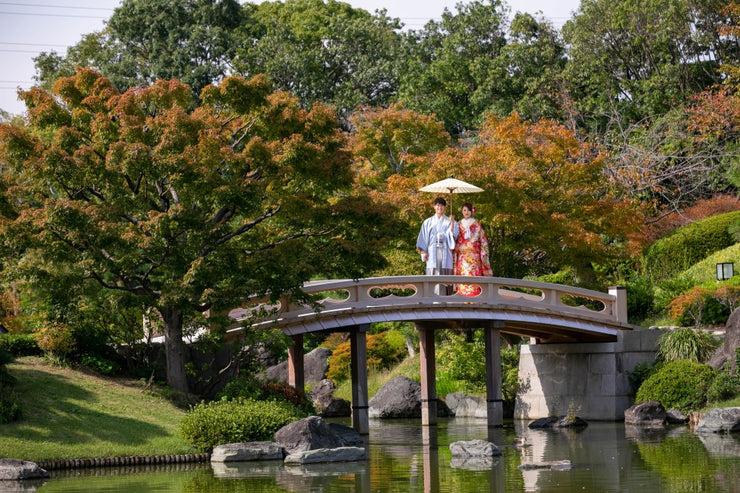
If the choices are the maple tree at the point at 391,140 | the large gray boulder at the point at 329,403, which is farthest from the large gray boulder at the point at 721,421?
the maple tree at the point at 391,140

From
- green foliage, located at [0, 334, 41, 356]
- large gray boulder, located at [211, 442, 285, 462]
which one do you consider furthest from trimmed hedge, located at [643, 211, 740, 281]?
green foliage, located at [0, 334, 41, 356]

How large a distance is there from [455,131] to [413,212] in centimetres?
1838

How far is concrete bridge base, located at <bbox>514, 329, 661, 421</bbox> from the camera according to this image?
25.5 m

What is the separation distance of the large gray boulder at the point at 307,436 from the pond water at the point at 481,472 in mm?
624

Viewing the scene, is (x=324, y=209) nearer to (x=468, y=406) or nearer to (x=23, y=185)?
(x=23, y=185)

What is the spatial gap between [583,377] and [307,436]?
410 inches

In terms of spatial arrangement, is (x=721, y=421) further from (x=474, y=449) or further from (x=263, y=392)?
(x=263, y=392)

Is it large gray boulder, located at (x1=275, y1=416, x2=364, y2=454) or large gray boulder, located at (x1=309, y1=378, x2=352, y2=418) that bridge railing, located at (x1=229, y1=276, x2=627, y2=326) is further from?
large gray boulder, located at (x1=309, y1=378, x2=352, y2=418)

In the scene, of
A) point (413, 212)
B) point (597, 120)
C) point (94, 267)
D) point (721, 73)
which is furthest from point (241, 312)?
point (721, 73)

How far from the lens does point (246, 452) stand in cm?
1720

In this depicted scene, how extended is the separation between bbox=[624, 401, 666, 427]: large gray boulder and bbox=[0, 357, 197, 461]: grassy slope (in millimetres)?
9547

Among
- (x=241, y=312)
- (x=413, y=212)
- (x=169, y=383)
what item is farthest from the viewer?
(x=413, y=212)

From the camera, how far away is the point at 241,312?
22.4m

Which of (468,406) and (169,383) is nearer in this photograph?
(169,383)
